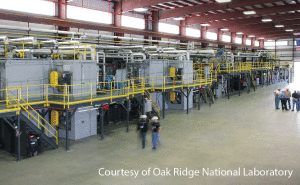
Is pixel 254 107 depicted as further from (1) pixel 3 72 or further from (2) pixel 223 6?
(1) pixel 3 72

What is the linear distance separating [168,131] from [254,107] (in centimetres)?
1228

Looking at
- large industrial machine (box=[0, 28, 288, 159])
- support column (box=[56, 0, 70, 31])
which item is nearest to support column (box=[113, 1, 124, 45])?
support column (box=[56, 0, 70, 31])

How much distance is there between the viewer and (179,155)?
40.8 ft

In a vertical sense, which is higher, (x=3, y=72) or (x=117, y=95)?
(x=3, y=72)

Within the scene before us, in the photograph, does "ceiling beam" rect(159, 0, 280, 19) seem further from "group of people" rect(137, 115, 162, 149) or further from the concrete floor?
"group of people" rect(137, 115, 162, 149)

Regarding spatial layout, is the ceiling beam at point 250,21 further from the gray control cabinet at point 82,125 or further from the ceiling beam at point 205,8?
the gray control cabinet at point 82,125

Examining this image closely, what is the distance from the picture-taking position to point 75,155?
12.6 m

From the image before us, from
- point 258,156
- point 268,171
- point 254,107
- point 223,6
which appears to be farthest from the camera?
point 223,6

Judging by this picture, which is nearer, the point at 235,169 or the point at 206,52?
the point at 235,169

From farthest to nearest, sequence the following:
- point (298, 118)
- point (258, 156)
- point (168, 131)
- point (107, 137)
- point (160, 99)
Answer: point (160, 99) < point (298, 118) < point (168, 131) < point (107, 137) < point (258, 156)

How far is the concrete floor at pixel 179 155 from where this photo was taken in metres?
9.93

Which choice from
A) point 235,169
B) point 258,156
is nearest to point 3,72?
point 235,169

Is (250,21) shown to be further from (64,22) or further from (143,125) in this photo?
(143,125)

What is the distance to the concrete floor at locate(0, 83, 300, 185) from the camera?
32.6ft
